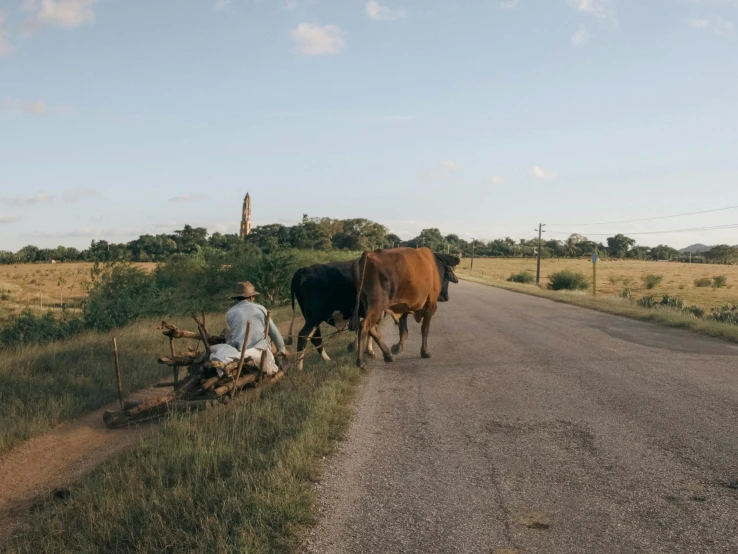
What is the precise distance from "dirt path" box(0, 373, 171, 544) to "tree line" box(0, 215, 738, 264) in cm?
1130

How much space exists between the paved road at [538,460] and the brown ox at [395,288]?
64 cm

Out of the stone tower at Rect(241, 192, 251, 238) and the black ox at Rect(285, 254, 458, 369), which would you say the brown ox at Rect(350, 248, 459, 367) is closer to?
the black ox at Rect(285, 254, 458, 369)

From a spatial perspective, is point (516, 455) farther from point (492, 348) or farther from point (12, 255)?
point (12, 255)

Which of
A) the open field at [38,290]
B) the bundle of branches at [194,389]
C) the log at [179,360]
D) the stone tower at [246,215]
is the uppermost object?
the stone tower at [246,215]

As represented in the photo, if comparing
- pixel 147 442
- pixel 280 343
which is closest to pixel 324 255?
pixel 280 343

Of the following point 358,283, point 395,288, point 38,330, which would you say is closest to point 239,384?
point 358,283

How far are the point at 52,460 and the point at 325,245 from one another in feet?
136

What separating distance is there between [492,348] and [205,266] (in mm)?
16054

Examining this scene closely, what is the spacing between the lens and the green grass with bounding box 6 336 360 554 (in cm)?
357

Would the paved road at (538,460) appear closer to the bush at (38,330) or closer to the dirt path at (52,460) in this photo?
the dirt path at (52,460)

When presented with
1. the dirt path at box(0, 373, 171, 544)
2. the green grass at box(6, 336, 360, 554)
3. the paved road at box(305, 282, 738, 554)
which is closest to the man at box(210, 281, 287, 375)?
the green grass at box(6, 336, 360, 554)

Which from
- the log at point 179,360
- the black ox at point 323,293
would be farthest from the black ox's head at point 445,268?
the log at point 179,360

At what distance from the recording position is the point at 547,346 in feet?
36.2

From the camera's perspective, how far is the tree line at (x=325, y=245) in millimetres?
26636
